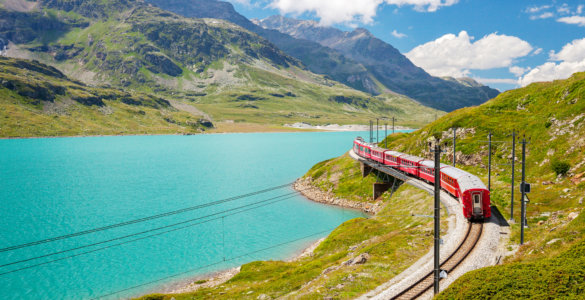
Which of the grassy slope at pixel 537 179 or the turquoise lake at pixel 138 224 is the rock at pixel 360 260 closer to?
the grassy slope at pixel 537 179

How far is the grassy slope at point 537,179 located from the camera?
56.3 feet

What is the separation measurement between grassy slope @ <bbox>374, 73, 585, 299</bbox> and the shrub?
76cm

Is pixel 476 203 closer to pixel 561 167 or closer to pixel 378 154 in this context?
pixel 561 167

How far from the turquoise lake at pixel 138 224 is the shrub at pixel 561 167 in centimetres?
3212

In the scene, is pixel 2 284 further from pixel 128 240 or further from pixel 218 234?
pixel 218 234

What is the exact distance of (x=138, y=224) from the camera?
6662 cm

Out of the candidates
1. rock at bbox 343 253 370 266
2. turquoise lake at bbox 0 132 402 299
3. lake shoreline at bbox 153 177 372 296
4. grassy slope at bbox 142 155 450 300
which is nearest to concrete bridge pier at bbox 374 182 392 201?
lake shoreline at bbox 153 177 372 296

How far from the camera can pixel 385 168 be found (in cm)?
7088

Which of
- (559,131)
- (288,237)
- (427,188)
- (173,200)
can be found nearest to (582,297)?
(427,188)

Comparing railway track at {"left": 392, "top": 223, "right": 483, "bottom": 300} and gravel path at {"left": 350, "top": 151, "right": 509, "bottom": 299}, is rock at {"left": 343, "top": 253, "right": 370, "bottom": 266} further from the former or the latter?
railway track at {"left": 392, "top": 223, "right": 483, "bottom": 300}

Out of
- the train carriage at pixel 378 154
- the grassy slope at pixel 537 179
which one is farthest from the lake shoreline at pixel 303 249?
the grassy slope at pixel 537 179

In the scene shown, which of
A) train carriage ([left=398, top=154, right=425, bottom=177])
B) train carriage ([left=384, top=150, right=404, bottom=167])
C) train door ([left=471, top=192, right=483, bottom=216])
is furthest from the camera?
train carriage ([left=384, top=150, right=404, bottom=167])

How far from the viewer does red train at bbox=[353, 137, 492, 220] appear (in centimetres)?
3612

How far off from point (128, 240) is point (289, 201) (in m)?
35.5
